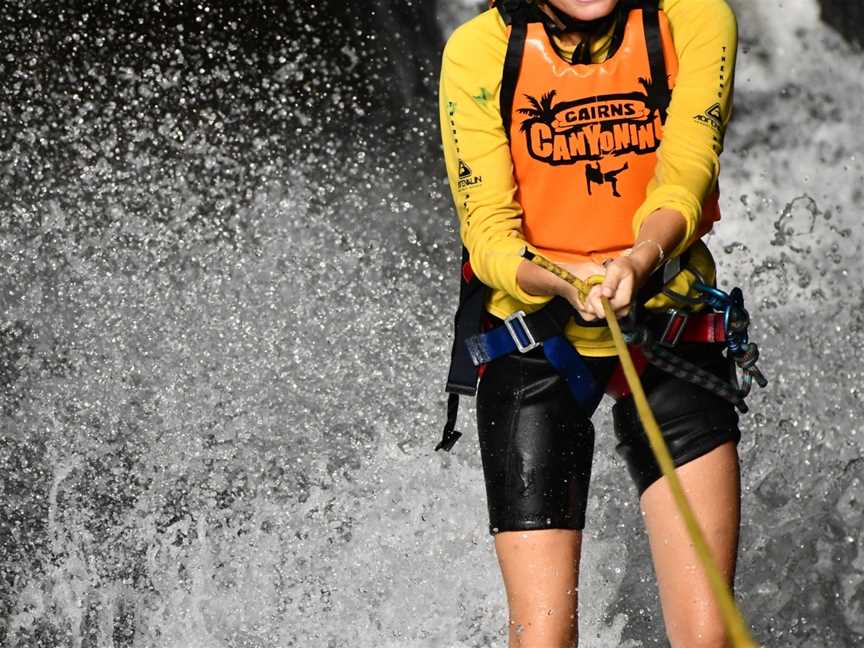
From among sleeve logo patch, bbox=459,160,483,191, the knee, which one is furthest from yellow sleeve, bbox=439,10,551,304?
the knee

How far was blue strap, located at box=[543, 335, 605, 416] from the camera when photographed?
7.96ft

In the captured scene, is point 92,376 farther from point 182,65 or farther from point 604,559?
point 604,559

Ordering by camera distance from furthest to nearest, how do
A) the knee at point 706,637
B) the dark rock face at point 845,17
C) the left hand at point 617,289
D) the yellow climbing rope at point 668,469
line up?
the dark rock face at point 845,17
the knee at point 706,637
the left hand at point 617,289
the yellow climbing rope at point 668,469

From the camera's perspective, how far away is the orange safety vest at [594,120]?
2377 millimetres

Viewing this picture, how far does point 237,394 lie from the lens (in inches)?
194

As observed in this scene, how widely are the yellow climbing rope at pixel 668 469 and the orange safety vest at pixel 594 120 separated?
16 cm

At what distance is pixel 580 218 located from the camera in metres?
2.38

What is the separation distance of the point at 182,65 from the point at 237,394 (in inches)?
49.3

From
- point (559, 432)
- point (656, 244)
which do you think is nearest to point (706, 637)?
point (559, 432)

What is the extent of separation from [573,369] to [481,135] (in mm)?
433

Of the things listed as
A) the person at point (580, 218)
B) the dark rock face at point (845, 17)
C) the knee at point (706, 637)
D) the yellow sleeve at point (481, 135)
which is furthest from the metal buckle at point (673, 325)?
the dark rock face at point (845, 17)

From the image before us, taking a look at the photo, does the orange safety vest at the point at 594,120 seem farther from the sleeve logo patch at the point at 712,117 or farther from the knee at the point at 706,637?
the knee at the point at 706,637

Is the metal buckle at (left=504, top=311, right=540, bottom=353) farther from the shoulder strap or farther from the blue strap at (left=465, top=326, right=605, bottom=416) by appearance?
the shoulder strap

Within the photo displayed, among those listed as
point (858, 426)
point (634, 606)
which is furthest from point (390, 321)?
point (858, 426)
